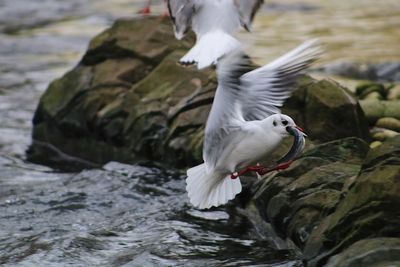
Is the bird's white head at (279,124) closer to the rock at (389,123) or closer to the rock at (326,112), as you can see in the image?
the rock at (326,112)

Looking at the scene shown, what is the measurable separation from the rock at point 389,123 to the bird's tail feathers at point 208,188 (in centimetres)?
244

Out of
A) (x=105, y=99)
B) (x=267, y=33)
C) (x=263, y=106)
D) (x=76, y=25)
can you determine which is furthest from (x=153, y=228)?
(x=76, y=25)

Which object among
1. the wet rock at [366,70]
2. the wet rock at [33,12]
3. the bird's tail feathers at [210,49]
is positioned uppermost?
the bird's tail feathers at [210,49]

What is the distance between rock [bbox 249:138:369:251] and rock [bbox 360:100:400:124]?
1762 millimetres

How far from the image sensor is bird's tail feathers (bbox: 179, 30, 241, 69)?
6125 millimetres

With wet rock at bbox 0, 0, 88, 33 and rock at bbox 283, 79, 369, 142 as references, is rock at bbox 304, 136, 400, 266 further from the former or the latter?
wet rock at bbox 0, 0, 88, 33

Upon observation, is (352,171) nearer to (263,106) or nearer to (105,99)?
(263,106)

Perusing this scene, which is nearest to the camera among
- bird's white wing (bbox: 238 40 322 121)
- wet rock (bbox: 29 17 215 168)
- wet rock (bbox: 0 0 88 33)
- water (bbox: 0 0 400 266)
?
bird's white wing (bbox: 238 40 322 121)

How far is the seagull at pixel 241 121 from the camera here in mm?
5938

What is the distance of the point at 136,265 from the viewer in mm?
6145

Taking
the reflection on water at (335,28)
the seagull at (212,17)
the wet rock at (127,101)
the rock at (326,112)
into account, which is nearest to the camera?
the seagull at (212,17)

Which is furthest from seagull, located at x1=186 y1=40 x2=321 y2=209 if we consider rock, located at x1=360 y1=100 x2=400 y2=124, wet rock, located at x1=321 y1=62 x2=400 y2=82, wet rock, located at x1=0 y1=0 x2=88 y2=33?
wet rock, located at x1=0 y1=0 x2=88 y2=33

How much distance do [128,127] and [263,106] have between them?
2936mm

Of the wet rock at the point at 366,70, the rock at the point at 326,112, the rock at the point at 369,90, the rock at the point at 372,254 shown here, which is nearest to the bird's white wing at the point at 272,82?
the rock at the point at 326,112
